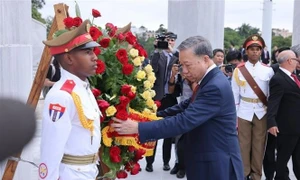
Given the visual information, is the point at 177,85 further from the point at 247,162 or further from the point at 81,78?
the point at 81,78

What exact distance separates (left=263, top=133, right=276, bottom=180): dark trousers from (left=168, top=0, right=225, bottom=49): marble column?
2930mm

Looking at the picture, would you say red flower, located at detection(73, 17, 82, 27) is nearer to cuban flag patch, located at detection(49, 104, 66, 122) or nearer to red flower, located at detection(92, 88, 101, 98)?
red flower, located at detection(92, 88, 101, 98)

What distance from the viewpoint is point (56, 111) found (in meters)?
2.25

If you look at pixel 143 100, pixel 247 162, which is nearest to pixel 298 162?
pixel 247 162

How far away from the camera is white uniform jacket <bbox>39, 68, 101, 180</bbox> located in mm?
2234

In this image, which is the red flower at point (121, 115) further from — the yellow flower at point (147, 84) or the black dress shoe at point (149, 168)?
the black dress shoe at point (149, 168)

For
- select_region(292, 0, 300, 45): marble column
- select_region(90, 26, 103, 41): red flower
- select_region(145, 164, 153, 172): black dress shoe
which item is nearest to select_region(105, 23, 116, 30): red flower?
select_region(90, 26, 103, 41): red flower

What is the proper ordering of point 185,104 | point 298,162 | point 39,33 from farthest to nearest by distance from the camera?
point 39,33 < point 298,162 < point 185,104

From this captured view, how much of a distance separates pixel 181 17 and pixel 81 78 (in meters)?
5.69

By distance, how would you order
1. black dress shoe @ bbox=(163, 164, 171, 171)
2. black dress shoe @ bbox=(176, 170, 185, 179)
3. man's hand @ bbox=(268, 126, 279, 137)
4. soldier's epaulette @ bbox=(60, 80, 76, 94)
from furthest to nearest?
1. black dress shoe @ bbox=(163, 164, 171, 171)
2. black dress shoe @ bbox=(176, 170, 185, 179)
3. man's hand @ bbox=(268, 126, 279, 137)
4. soldier's epaulette @ bbox=(60, 80, 76, 94)

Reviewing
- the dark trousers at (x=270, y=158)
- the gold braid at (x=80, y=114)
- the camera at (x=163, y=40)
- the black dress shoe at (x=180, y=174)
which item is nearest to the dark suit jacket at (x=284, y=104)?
the dark trousers at (x=270, y=158)

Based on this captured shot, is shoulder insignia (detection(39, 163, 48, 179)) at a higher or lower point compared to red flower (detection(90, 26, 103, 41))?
lower

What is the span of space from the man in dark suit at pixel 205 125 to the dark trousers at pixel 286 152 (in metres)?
2.32

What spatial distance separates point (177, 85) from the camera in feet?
19.3
